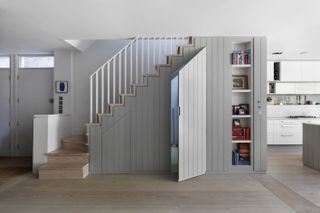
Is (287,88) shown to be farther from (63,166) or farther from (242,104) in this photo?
(63,166)

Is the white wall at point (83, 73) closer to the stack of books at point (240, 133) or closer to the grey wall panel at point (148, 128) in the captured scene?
the grey wall panel at point (148, 128)

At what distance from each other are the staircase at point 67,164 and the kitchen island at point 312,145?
4639 millimetres

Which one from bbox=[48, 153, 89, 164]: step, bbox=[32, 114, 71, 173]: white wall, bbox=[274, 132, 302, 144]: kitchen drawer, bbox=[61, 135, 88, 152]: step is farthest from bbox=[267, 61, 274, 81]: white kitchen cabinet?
bbox=[32, 114, 71, 173]: white wall

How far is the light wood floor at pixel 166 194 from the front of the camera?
318cm

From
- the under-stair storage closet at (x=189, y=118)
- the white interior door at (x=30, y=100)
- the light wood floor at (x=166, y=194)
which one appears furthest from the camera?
the white interior door at (x=30, y=100)

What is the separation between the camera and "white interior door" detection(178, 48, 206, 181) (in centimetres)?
431

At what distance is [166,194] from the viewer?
12.0 feet

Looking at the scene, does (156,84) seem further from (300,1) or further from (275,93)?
(275,93)

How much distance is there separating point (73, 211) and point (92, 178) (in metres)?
1.44

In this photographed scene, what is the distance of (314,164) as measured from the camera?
5.16m

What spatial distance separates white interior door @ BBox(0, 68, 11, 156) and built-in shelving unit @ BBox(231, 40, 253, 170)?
18.5ft

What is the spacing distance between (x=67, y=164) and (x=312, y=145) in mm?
5018

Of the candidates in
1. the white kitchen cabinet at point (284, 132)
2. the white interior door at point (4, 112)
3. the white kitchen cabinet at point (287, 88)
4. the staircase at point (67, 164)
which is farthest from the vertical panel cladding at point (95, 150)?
the white kitchen cabinet at point (287, 88)

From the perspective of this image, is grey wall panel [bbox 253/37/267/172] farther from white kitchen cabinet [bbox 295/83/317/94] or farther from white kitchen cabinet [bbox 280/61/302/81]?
white kitchen cabinet [bbox 295/83/317/94]
